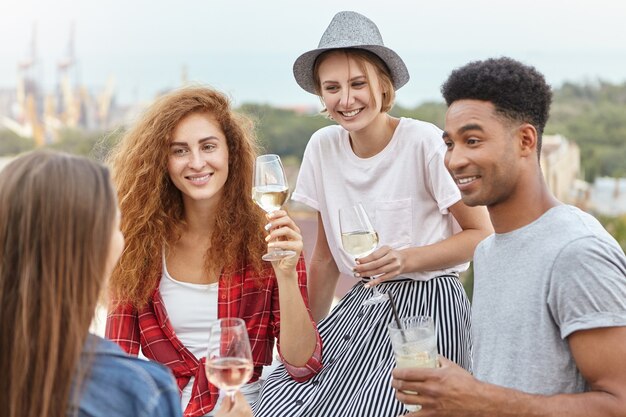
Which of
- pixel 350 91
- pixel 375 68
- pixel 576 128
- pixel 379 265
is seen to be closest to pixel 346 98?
pixel 350 91

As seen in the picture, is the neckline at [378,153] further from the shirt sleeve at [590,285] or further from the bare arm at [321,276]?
the shirt sleeve at [590,285]

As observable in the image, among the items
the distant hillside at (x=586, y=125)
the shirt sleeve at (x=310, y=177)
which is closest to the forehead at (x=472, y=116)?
the shirt sleeve at (x=310, y=177)

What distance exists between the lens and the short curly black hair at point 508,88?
6.91ft

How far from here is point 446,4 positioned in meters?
44.6

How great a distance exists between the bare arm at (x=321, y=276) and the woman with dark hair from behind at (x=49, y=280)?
1.81m

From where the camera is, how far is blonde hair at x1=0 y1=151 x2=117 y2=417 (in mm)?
1442

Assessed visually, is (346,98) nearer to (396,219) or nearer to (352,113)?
(352,113)

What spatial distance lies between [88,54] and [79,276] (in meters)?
50.3

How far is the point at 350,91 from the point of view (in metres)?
2.94

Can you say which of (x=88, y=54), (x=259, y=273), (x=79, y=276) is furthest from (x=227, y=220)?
(x=88, y=54)

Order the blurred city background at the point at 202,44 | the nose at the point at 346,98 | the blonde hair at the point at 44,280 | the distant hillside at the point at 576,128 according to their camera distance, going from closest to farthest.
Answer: the blonde hair at the point at 44,280 → the nose at the point at 346,98 → the distant hillside at the point at 576,128 → the blurred city background at the point at 202,44

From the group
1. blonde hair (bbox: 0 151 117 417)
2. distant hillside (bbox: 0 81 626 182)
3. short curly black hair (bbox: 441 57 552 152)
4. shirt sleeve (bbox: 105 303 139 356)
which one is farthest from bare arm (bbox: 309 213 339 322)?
distant hillside (bbox: 0 81 626 182)

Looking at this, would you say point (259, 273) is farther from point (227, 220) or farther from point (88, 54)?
point (88, 54)

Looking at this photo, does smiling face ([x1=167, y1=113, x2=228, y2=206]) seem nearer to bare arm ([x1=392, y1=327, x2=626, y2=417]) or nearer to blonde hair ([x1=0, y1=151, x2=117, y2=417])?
bare arm ([x1=392, y1=327, x2=626, y2=417])
